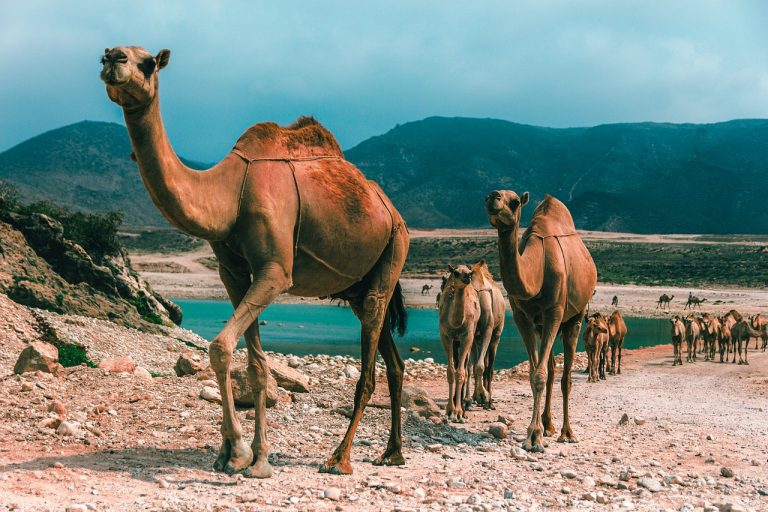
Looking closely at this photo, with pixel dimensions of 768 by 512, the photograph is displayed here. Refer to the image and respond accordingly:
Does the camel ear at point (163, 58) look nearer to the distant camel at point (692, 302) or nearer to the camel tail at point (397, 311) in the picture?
the camel tail at point (397, 311)

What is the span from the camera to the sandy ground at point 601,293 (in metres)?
50.1

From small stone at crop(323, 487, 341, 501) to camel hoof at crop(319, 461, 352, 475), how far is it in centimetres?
79

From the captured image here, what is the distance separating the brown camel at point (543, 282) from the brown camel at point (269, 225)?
1452 millimetres

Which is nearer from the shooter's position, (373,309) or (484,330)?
(373,309)

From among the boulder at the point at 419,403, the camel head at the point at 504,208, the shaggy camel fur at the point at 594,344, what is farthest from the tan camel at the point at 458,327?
the shaggy camel fur at the point at 594,344

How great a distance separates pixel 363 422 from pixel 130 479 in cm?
417

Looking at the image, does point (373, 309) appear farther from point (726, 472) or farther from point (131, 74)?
point (726, 472)

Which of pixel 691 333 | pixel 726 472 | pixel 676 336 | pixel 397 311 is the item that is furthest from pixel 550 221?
pixel 691 333

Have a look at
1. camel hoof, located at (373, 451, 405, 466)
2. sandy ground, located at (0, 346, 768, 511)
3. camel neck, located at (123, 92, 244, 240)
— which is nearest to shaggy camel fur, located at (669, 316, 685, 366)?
sandy ground, located at (0, 346, 768, 511)

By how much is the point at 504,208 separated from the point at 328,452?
3.38 m

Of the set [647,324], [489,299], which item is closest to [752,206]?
[647,324]

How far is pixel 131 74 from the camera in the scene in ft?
20.2

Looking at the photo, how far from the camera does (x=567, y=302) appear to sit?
1102 centimetres

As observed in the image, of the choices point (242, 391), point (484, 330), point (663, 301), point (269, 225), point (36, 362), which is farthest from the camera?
point (663, 301)
